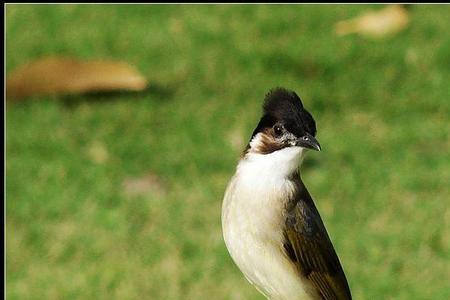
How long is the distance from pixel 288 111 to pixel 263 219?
1.60ft

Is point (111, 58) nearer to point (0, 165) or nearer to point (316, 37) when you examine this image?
point (316, 37)

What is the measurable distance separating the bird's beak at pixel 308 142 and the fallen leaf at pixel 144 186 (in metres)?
4.95

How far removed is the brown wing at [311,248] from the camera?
352 centimetres

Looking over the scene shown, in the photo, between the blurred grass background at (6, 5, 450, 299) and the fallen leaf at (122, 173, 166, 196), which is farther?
the fallen leaf at (122, 173, 166, 196)

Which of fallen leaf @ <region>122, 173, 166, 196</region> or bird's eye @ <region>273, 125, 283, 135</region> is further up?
bird's eye @ <region>273, 125, 283, 135</region>

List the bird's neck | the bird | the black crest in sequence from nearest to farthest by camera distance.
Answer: the black crest → the bird → the bird's neck

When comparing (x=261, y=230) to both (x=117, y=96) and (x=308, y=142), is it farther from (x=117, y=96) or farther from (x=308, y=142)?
(x=117, y=96)

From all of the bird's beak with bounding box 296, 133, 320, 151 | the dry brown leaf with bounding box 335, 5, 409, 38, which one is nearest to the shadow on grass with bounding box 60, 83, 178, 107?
the dry brown leaf with bounding box 335, 5, 409, 38

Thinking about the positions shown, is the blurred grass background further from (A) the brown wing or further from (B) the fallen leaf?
(A) the brown wing

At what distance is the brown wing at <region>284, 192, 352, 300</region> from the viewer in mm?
Answer: 3516

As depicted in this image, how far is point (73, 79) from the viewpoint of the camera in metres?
9.06

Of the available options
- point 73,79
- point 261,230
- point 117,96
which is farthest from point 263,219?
point 117,96

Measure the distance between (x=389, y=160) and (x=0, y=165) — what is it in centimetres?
303

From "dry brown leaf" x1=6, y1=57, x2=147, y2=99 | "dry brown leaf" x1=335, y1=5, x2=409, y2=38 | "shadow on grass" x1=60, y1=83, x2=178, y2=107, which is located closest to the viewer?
"dry brown leaf" x1=6, y1=57, x2=147, y2=99
